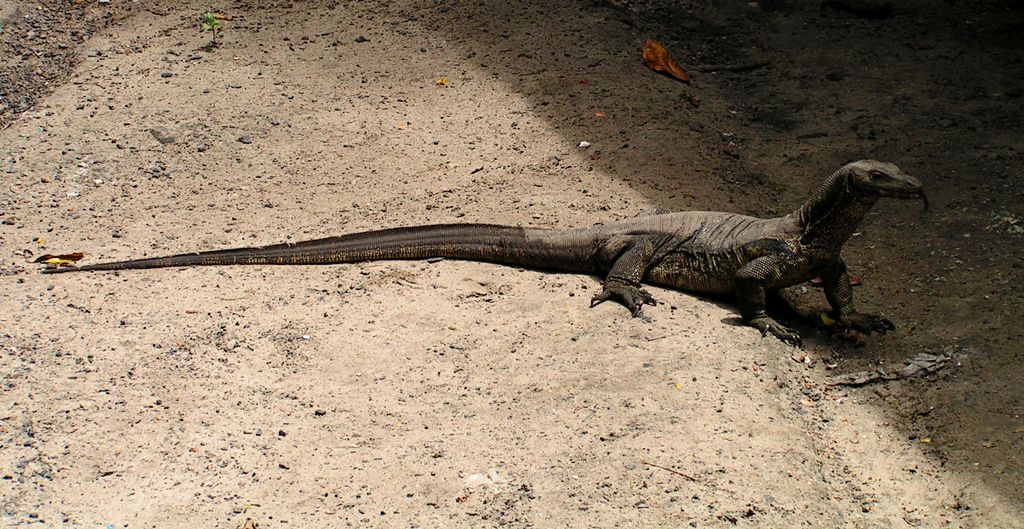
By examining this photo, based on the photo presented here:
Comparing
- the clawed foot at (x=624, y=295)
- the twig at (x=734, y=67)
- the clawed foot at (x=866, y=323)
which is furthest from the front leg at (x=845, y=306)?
the twig at (x=734, y=67)

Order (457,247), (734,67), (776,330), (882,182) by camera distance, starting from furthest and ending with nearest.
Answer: (734,67) → (457,247) → (776,330) → (882,182)

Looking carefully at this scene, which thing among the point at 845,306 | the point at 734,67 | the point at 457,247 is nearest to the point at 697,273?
the point at 845,306

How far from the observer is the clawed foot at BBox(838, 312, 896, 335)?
6.27m

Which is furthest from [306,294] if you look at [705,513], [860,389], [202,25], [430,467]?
[202,25]

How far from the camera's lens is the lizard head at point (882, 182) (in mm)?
5852

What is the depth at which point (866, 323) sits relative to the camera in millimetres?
6281

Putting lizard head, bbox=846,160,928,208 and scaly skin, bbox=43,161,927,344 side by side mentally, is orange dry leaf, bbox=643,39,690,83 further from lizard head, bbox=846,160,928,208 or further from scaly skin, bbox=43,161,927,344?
lizard head, bbox=846,160,928,208

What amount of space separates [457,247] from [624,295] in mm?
1295

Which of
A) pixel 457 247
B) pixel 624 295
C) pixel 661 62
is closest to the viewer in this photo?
pixel 624 295

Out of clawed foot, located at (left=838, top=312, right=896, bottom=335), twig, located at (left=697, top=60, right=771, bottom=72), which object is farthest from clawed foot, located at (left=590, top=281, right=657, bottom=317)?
twig, located at (left=697, top=60, right=771, bottom=72)

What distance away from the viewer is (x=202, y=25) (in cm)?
967

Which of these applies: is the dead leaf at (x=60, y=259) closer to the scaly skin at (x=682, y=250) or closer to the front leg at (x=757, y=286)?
the scaly skin at (x=682, y=250)

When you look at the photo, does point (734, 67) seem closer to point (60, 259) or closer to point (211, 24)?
point (211, 24)

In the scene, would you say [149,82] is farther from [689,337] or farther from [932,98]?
[932,98]
